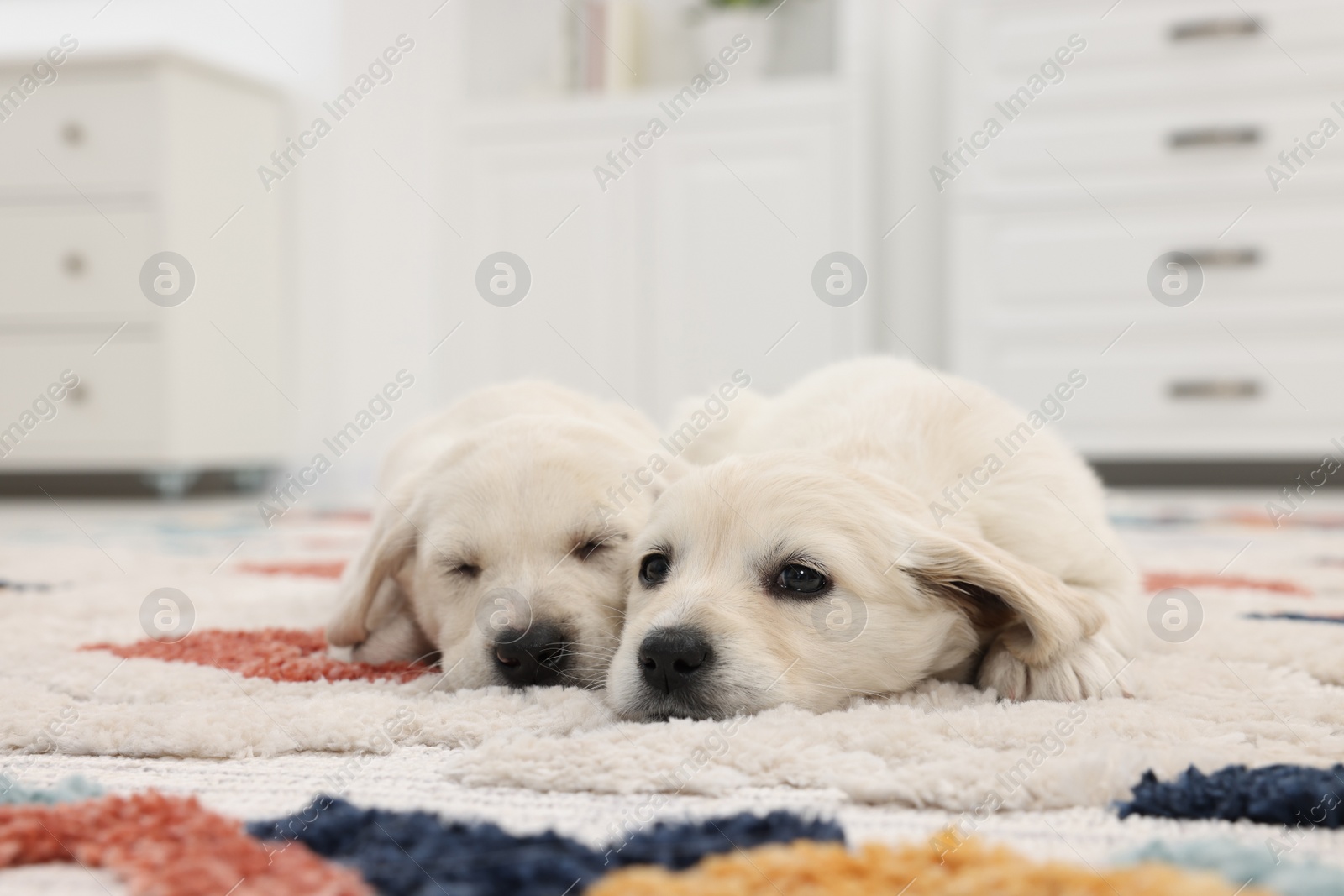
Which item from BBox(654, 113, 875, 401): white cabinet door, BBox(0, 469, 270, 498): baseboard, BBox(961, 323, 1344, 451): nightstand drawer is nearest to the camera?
BBox(961, 323, 1344, 451): nightstand drawer

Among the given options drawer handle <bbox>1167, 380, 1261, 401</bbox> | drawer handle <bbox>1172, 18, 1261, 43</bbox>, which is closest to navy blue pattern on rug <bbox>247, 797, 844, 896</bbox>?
drawer handle <bbox>1167, 380, 1261, 401</bbox>

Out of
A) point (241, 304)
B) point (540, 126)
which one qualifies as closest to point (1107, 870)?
point (540, 126)

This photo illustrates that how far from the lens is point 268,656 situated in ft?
5.70

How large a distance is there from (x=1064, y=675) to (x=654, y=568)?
56cm

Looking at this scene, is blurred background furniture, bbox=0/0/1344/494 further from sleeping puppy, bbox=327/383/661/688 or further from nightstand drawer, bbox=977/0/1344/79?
sleeping puppy, bbox=327/383/661/688

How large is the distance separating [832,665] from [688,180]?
4752 mm

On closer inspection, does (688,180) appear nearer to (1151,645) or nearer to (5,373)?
(5,373)

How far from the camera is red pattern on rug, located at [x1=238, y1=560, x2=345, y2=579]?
9.26ft

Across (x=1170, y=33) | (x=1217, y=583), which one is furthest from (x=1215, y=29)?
(x=1217, y=583)

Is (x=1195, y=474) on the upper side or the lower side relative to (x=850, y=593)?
lower

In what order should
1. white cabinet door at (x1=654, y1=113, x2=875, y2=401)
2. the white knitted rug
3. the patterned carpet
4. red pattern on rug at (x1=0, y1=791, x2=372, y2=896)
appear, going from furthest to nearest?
1. white cabinet door at (x1=654, y1=113, x2=875, y2=401)
2. the white knitted rug
3. the patterned carpet
4. red pattern on rug at (x1=0, y1=791, x2=372, y2=896)

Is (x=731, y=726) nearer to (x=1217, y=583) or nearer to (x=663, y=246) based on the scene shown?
(x=1217, y=583)

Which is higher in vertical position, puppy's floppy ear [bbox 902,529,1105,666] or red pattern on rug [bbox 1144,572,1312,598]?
puppy's floppy ear [bbox 902,529,1105,666]

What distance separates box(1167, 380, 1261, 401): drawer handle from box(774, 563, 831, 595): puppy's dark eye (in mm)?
4406
